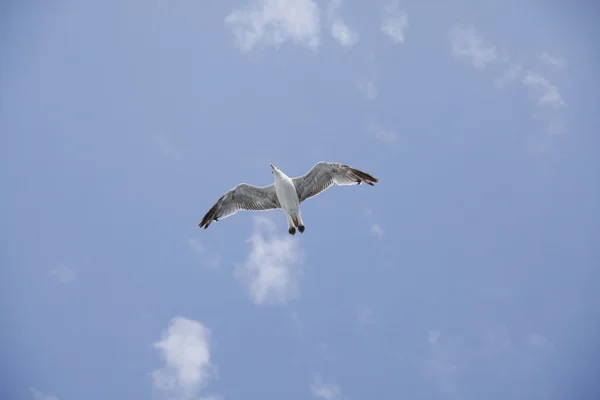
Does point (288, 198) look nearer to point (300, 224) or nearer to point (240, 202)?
point (300, 224)

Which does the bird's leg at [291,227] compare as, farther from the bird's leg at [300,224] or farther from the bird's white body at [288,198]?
the bird's leg at [300,224]

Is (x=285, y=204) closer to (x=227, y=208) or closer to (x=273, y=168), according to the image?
(x=273, y=168)

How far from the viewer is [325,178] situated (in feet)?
53.9

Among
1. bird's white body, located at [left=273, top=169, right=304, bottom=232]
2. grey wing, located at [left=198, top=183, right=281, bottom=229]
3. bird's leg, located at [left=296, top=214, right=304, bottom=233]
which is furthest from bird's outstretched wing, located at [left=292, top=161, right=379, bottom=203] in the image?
grey wing, located at [left=198, top=183, right=281, bottom=229]

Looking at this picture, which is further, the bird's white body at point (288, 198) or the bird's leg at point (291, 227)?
the bird's leg at point (291, 227)

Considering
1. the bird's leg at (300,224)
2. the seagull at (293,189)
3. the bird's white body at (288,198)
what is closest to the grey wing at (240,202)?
the seagull at (293,189)

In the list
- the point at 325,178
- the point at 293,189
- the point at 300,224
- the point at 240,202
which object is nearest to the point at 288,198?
the point at 293,189

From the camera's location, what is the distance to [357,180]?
52.9ft

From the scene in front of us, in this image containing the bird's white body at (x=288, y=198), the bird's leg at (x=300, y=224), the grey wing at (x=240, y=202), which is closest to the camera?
the bird's white body at (x=288, y=198)

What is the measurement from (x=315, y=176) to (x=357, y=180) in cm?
135

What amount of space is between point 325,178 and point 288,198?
1.36 meters

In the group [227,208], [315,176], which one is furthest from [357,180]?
[227,208]

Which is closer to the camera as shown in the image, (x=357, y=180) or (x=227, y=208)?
(x=357, y=180)

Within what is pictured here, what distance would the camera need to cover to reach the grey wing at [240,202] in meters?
17.2
